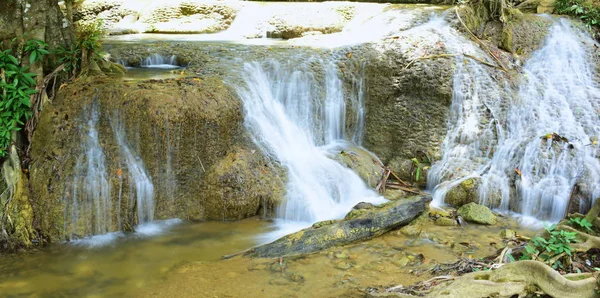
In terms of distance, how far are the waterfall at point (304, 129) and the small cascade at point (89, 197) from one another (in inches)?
78.2

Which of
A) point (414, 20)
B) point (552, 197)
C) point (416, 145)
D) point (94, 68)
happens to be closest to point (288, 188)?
point (416, 145)

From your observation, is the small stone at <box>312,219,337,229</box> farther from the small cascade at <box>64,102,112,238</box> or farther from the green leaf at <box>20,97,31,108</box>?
the green leaf at <box>20,97,31,108</box>

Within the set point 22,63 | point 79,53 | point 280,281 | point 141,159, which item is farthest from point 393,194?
point 22,63

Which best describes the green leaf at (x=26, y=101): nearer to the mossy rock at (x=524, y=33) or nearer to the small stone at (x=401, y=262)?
the small stone at (x=401, y=262)

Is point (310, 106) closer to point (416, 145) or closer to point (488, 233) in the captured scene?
point (416, 145)

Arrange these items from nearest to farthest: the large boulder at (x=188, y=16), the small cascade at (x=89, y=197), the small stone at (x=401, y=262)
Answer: the small stone at (x=401, y=262), the small cascade at (x=89, y=197), the large boulder at (x=188, y=16)

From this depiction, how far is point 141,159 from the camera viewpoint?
19.3 feet

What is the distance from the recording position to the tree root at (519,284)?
138 inches

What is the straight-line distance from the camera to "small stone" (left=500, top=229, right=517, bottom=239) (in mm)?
5560

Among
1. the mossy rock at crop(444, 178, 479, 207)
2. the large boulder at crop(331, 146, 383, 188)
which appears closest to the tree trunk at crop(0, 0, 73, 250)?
the large boulder at crop(331, 146, 383, 188)

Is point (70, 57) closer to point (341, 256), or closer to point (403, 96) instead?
point (341, 256)

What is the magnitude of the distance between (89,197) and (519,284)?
14.8ft

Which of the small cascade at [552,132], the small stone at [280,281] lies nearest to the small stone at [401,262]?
the small stone at [280,281]

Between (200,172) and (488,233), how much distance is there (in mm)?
3535
